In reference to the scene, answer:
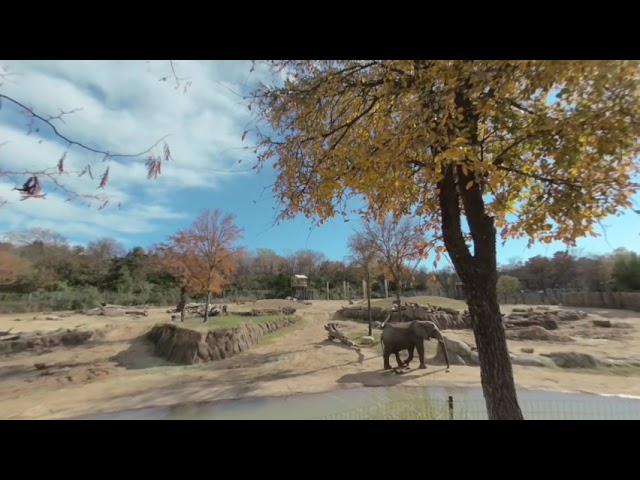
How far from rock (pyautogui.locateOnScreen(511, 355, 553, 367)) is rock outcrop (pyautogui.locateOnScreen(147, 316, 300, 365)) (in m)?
11.4

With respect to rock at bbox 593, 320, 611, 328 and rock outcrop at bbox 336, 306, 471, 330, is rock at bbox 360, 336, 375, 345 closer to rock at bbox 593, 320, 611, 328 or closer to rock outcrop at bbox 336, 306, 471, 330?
rock outcrop at bbox 336, 306, 471, 330

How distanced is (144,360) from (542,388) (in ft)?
50.4

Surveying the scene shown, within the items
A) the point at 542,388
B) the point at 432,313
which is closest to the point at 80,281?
the point at 432,313

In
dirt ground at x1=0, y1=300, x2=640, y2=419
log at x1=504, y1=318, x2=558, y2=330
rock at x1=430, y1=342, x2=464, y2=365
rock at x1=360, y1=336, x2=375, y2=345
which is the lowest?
dirt ground at x1=0, y1=300, x2=640, y2=419

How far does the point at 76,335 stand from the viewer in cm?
1973

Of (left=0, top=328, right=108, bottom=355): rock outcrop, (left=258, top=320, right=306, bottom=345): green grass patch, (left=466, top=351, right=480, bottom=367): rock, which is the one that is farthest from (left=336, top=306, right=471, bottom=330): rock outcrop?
(left=0, top=328, right=108, bottom=355): rock outcrop

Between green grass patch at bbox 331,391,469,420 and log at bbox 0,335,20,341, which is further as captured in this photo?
log at bbox 0,335,20,341

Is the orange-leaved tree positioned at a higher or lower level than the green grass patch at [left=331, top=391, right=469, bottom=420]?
higher

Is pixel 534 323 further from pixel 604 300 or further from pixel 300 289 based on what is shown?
pixel 300 289

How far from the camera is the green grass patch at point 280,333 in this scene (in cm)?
1801

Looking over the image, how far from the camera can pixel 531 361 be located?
39.3 feet

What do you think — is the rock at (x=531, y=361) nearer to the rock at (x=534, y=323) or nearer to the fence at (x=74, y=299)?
the rock at (x=534, y=323)

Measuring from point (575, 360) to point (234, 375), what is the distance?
11.9 metres

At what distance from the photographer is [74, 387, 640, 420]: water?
7070mm
